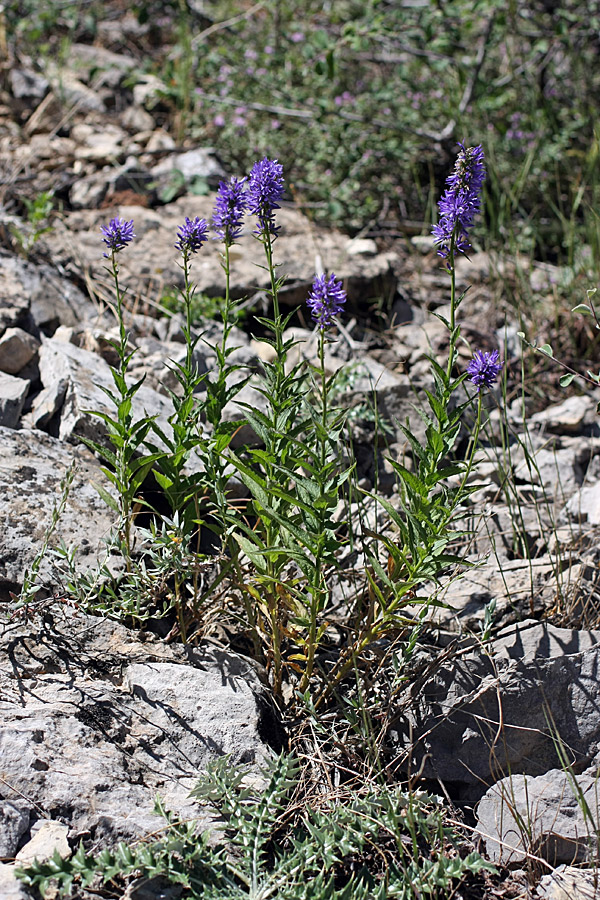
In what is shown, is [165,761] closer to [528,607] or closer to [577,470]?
[528,607]

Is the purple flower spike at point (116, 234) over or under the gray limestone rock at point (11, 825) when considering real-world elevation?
over

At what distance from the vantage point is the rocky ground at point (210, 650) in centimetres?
201

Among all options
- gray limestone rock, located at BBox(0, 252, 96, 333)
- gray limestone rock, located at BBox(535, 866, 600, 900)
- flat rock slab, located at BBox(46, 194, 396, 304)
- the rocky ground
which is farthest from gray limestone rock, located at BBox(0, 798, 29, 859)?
flat rock slab, located at BBox(46, 194, 396, 304)

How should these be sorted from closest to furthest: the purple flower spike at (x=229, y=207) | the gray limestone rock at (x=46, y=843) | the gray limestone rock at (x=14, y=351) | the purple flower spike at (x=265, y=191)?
the gray limestone rock at (x=46, y=843) < the purple flower spike at (x=265, y=191) < the purple flower spike at (x=229, y=207) < the gray limestone rock at (x=14, y=351)

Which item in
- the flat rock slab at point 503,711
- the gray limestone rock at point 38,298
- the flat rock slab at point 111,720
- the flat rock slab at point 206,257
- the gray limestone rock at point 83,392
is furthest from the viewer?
the flat rock slab at point 206,257

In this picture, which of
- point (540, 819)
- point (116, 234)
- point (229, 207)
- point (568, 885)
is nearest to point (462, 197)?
point (229, 207)

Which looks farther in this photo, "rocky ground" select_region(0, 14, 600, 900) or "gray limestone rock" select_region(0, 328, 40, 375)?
"gray limestone rock" select_region(0, 328, 40, 375)

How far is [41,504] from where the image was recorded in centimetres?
253

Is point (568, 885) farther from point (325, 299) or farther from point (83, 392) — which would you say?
point (83, 392)

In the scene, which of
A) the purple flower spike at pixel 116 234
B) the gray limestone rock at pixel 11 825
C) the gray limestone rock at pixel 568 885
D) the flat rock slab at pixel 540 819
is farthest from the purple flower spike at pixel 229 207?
the gray limestone rock at pixel 568 885

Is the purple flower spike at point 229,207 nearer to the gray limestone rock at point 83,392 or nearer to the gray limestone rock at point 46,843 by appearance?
the gray limestone rock at point 83,392

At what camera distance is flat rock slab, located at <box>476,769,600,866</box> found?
2082 millimetres

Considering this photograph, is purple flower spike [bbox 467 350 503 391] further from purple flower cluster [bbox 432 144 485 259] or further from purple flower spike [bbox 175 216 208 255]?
purple flower spike [bbox 175 216 208 255]

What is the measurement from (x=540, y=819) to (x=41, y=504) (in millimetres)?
1868
